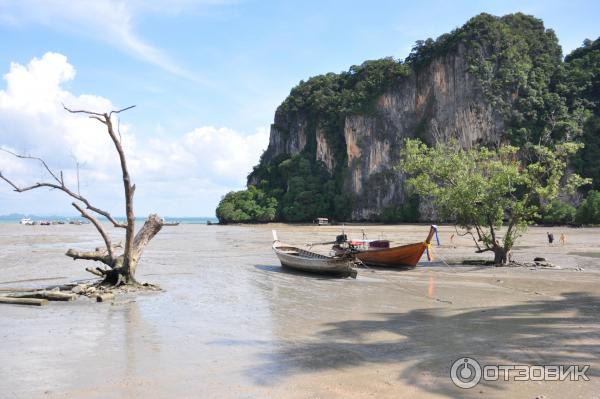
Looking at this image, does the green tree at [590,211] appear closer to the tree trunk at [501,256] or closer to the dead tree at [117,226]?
the tree trunk at [501,256]

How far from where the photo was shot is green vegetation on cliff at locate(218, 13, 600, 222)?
6706 centimetres

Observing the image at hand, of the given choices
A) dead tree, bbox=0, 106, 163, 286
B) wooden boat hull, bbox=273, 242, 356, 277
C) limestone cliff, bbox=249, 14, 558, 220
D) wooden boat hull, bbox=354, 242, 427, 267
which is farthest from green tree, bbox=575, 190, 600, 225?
dead tree, bbox=0, 106, 163, 286

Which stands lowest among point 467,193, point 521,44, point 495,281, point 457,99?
point 495,281

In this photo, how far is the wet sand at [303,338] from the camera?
23.2ft

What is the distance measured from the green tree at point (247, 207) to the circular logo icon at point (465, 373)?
269ft

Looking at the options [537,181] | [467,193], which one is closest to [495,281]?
[467,193]

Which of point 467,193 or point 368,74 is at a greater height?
point 368,74

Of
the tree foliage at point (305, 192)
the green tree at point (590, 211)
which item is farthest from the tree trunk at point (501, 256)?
the tree foliage at point (305, 192)

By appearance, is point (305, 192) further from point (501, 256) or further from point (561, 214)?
point (501, 256)

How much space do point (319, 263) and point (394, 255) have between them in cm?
462

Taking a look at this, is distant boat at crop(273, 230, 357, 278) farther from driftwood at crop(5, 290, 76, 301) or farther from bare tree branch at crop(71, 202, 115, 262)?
driftwood at crop(5, 290, 76, 301)

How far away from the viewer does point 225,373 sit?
25.4ft

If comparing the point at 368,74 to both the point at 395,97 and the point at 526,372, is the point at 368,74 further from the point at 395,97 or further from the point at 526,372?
the point at 526,372

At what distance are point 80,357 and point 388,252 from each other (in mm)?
16334
